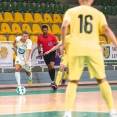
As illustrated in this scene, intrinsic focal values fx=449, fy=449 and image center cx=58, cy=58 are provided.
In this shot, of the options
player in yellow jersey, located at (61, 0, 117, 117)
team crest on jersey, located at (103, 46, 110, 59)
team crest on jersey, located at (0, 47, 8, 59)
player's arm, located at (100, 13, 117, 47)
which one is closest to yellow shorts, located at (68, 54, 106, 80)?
player in yellow jersey, located at (61, 0, 117, 117)

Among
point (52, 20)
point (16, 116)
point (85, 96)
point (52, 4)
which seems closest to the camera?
point (16, 116)

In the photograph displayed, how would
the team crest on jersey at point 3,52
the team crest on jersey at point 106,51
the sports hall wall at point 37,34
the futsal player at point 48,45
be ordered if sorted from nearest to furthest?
1. the futsal player at point 48,45
2. the team crest on jersey at point 3,52
3. the sports hall wall at point 37,34
4. the team crest on jersey at point 106,51

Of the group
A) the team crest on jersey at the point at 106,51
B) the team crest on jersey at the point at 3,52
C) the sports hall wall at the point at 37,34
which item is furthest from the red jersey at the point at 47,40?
the team crest on jersey at the point at 106,51

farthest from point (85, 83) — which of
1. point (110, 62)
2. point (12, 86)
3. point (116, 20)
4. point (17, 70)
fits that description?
point (116, 20)

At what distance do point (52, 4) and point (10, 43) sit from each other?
7403 millimetres

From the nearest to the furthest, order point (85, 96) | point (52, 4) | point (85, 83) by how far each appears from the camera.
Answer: point (85, 96)
point (85, 83)
point (52, 4)

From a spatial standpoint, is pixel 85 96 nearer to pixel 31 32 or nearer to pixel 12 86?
→ pixel 12 86

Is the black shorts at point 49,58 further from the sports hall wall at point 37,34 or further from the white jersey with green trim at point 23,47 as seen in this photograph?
the white jersey with green trim at point 23,47

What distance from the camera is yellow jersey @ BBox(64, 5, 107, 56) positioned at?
23.9ft

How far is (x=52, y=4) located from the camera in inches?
914

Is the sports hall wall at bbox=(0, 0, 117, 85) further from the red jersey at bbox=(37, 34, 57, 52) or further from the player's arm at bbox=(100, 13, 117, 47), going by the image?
the player's arm at bbox=(100, 13, 117, 47)

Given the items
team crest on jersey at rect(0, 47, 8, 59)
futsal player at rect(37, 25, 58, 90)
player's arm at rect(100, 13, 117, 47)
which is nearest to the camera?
player's arm at rect(100, 13, 117, 47)

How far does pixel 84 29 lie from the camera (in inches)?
289

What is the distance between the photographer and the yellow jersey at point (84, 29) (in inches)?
287
